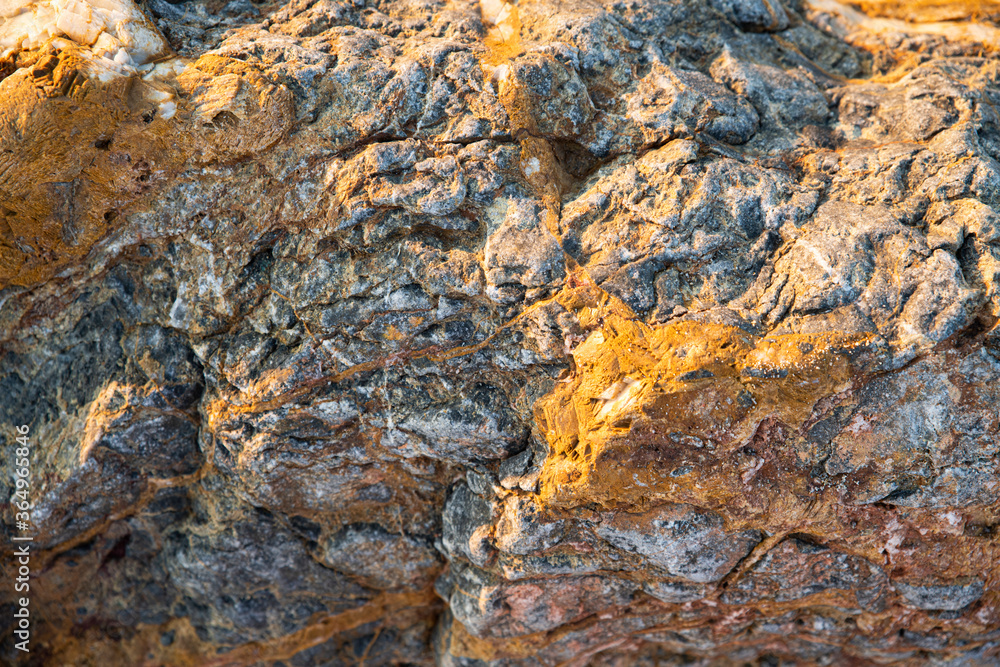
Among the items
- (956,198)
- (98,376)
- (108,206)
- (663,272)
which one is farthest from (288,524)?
(956,198)

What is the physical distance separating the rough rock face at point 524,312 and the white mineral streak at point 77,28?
1cm

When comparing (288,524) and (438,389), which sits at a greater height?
(438,389)

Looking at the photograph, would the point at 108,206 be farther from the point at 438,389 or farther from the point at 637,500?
the point at 637,500

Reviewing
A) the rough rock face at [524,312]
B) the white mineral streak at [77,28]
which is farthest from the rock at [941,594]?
the white mineral streak at [77,28]

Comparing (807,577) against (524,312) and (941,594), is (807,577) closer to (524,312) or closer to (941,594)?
(941,594)

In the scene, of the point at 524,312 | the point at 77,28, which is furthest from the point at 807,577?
the point at 77,28

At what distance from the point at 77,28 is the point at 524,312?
2136 millimetres

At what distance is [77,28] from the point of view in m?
2.63

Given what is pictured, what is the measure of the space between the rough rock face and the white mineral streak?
1 centimetres

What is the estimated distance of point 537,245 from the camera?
8.52 ft

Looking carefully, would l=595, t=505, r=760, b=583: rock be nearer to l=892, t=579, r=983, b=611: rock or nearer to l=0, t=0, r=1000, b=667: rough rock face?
l=0, t=0, r=1000, b=667: rough rock face

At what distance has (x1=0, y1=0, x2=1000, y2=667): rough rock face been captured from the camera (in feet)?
8.13

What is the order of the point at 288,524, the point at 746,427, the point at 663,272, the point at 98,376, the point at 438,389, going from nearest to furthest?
the point at 746,427
the point at 663,272
the point at 438,389
the point at 98,376
the point at 288,524

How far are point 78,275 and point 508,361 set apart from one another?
198cm
